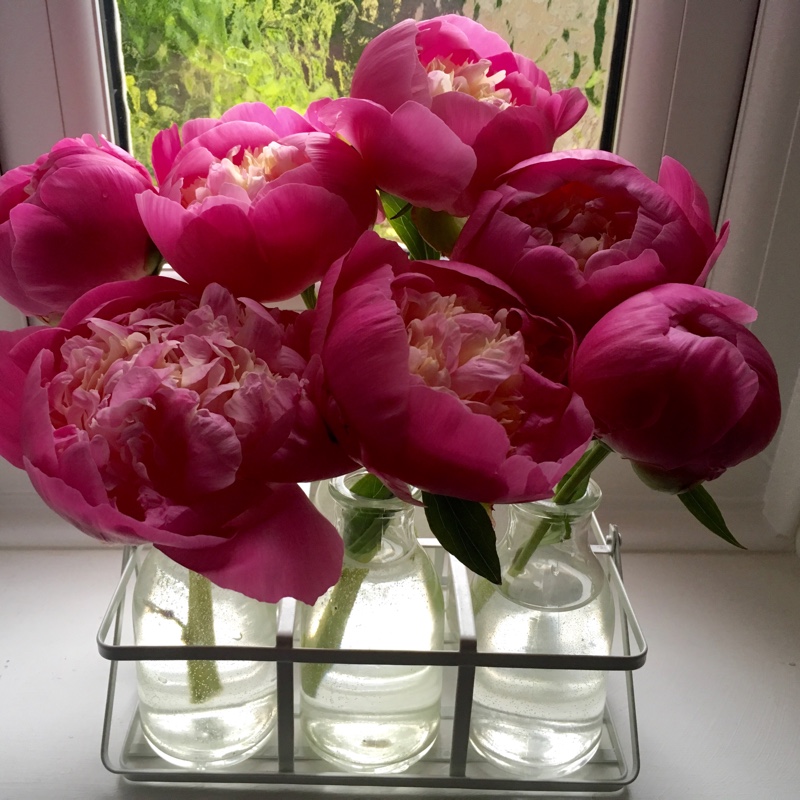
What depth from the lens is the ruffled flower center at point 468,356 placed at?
0.33 meters

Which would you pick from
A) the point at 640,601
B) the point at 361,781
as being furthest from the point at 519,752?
the point at 640,601

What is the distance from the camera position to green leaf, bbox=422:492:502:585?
0.38 m

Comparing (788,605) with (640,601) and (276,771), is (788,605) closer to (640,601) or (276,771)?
(640,601)

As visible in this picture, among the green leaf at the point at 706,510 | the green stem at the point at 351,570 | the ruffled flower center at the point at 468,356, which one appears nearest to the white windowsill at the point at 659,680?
the green stem at the point at 351,570

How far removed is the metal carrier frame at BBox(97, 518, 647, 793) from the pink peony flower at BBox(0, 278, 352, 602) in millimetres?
158

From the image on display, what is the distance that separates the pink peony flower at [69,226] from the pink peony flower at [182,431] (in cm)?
4

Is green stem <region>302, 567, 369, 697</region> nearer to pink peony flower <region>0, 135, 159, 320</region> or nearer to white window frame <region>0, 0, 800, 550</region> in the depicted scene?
pink peony flower <region>0, 135, 159, 320</region>

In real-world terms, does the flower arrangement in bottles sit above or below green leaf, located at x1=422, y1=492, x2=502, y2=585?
above

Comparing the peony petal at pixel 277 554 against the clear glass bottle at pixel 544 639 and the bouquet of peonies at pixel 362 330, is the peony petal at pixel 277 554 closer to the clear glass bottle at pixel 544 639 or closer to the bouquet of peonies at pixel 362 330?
the bouquet of peonies at pixel 362 330

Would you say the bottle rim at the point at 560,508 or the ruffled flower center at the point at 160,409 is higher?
the ruffled flower center at the point at 160,409

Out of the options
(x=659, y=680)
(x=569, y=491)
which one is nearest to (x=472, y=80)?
(x=569, y=491)

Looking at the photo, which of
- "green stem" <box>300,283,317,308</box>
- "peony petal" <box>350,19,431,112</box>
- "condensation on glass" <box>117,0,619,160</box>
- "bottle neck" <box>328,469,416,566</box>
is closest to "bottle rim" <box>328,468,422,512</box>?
"bottle neck" <box>328,469,416,566</box>

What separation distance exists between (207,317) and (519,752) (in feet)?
1.24

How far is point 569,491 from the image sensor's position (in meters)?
0.49
